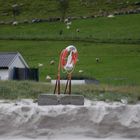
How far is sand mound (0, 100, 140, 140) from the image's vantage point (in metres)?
15.0

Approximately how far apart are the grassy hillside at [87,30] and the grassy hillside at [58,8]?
13.5m

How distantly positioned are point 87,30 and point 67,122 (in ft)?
259

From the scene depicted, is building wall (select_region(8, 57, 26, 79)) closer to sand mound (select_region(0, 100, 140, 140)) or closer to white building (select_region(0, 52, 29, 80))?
white building (select_region(0, 52, 29, 80))

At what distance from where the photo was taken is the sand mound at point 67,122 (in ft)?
49.1

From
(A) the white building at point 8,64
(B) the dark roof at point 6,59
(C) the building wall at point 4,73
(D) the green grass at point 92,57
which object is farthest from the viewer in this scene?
(D) the green grass at point 92,57

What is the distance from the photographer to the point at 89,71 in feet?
203

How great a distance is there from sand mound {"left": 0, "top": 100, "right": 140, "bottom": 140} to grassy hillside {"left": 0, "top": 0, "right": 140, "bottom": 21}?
102 metres

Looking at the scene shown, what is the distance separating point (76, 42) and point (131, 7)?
39.5 m

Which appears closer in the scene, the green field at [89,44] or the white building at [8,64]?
the white building at [8,64]

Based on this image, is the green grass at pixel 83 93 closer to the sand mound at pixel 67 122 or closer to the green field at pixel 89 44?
the sand mound at pixel 67 122

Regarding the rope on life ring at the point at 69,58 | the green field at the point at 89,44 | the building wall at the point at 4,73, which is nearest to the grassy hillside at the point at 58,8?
the green field at the point at 89,44

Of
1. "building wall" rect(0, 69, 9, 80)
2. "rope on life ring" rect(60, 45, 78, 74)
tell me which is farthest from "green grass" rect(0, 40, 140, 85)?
"rope on life ring" rect(60, 45, 78, 74)

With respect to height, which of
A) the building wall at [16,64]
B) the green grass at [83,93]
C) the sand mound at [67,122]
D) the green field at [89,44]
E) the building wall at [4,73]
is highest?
the green field at [89,44]

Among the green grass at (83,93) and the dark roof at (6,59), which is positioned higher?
the dark roof at (6,59)
